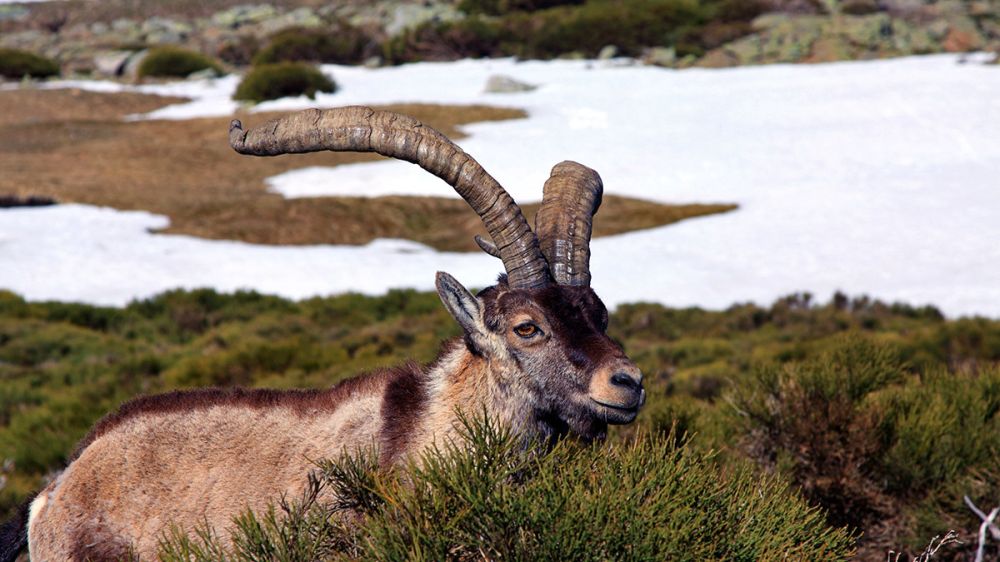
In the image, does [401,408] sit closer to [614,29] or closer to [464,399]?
[464,399]

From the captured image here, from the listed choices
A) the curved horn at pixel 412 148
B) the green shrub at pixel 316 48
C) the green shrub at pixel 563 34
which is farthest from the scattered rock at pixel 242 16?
the curved horn at pixel 412 148

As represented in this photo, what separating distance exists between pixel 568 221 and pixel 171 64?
166ft

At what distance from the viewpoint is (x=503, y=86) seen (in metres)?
40.5

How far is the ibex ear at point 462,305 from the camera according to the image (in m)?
4.69

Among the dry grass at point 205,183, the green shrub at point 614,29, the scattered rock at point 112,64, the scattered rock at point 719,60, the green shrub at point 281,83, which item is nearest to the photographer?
the dry grass at point 205,183

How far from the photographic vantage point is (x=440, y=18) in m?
65.8

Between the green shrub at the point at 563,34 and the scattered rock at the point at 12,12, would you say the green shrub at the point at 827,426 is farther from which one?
the scattered rock at the point at 12,12

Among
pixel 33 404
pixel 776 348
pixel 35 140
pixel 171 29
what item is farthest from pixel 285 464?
pixel 171 29

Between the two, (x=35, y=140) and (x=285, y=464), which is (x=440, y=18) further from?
(x=285, y=464)

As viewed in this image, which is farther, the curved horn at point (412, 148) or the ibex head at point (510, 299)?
the curved horn at point (412, 148)

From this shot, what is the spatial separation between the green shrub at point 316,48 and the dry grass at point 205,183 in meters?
16.9

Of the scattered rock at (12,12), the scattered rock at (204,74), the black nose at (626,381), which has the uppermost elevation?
the scattered rock at (12,12)

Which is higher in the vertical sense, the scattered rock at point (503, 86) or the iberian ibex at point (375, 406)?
the scattered rock at point (503, 86)

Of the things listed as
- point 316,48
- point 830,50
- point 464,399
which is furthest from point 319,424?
point 316,48
